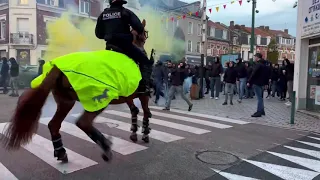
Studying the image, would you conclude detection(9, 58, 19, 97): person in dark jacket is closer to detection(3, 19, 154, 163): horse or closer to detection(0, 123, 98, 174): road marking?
detection(0, 123, 98, 174): road marking

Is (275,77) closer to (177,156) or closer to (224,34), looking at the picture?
(177,156)

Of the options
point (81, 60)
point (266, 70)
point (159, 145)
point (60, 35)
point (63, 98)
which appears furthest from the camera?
point (60, 35)

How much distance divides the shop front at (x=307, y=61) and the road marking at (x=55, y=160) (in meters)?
8.23

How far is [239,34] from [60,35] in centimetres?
A: 5130

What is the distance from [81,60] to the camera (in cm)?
312

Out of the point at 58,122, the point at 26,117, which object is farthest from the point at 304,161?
the point at 26,117

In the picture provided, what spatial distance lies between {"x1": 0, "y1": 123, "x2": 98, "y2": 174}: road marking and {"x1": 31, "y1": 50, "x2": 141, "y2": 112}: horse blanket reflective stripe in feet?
3.36

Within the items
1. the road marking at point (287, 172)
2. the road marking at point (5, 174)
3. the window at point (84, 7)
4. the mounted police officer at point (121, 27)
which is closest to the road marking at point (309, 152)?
the road marking at point (287, 172)

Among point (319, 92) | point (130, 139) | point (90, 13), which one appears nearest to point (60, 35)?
point (90, 13)

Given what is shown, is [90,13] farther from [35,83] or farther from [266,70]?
[35,83]

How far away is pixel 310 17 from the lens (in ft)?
31.6

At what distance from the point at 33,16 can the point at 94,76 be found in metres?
9.64

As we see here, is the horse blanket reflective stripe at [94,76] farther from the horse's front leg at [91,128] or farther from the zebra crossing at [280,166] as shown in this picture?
the zebra crossing at [280,166]

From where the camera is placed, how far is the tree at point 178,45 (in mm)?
A: 12578
